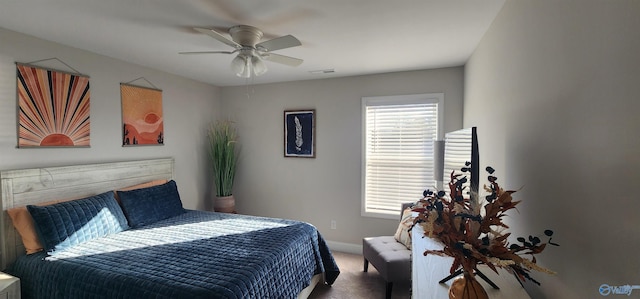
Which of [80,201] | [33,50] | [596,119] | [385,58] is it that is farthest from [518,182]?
[33,50]

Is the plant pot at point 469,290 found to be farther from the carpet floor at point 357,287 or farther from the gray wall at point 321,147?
the gray wall at point 321,147

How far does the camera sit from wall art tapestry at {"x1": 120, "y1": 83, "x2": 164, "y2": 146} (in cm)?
291

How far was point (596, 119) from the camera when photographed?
794mm

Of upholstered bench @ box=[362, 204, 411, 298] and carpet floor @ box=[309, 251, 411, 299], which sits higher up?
upholstered bench @ box=[362, 204, 411, 298]

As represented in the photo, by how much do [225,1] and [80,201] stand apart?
2.15 metres

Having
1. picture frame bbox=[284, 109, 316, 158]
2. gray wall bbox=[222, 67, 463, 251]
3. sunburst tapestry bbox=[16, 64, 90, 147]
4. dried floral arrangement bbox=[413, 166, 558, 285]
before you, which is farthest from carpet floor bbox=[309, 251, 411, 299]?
sunburst tapestry bbox=[16, 64, 90, 147]

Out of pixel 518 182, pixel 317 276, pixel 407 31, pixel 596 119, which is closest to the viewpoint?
pixel 596 119

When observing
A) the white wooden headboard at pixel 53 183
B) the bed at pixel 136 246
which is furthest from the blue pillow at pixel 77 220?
the white wooden headboard at pixel 53 183

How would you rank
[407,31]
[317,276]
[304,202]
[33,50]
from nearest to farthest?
[407,31], [33,50], [317,276], [304,202]

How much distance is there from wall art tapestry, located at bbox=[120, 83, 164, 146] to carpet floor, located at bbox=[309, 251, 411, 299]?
8.49ft

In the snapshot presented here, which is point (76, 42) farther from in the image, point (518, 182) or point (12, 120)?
point (518, 182)

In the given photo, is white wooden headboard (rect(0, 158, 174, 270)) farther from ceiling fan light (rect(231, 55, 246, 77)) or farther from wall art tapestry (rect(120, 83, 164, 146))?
ceiling fan light (rect(231, 55, 246, 77))

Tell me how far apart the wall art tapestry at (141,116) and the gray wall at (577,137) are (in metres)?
3.51

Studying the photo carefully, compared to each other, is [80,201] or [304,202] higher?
[80,201]
